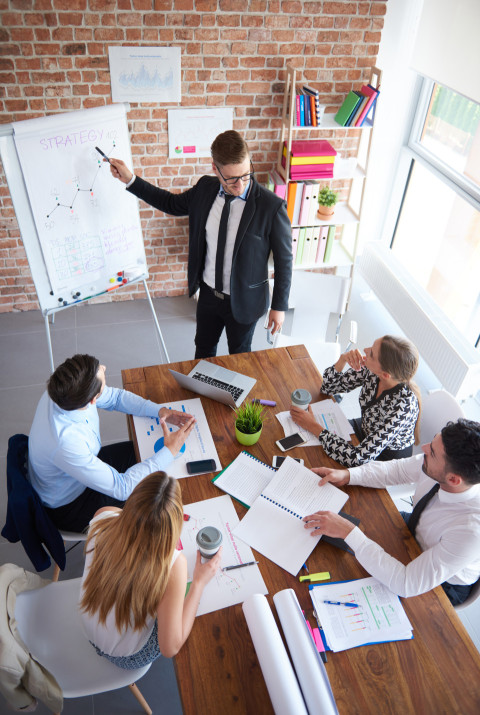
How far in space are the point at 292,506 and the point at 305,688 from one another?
644mm

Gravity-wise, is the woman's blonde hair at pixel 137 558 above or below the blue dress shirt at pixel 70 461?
above

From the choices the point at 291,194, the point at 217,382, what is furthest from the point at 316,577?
the point at 291,194

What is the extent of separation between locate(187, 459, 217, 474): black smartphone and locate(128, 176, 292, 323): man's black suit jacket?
1.08 m

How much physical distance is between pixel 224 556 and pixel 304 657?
437 mm

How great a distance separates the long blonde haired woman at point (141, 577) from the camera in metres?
1.45

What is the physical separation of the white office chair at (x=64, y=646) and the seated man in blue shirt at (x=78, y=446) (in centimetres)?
38

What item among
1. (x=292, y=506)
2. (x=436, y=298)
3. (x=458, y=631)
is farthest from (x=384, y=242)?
(x=458, y=631)

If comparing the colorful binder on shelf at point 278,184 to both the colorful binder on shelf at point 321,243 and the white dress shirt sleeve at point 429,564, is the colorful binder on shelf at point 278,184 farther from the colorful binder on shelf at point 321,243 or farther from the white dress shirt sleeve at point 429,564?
the white dress shirt sleeve at point 429,564

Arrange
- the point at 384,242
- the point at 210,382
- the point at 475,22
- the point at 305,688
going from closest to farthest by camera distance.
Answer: the point at 305,688
the point at 210,382
the point at 475,22
the point at 384,242

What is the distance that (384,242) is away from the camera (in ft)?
15.3

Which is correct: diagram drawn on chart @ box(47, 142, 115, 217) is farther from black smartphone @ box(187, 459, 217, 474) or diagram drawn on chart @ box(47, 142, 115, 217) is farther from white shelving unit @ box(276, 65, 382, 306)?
black smartphone @ box(187, 459, 217, 474)

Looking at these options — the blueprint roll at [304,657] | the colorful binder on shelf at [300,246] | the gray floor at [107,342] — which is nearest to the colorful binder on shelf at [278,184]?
the colorful binder on shelf at [300,246]

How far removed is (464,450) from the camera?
1.69 metres

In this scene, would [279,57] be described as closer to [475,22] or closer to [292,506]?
[475,22]
